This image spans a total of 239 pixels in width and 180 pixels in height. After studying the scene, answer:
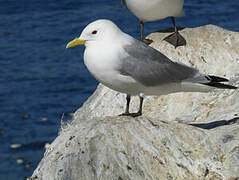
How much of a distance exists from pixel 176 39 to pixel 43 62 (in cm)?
991

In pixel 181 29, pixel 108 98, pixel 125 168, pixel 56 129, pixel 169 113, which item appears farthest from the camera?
pixel 56 129

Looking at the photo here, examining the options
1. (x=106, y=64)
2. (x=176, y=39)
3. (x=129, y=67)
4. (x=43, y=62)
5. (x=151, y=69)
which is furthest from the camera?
(x=43, y=62)

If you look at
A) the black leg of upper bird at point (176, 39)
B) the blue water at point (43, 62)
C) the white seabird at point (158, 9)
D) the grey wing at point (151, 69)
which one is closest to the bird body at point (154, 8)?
the white seabird at point (158, 9)

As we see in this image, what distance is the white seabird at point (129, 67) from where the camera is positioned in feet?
19.2

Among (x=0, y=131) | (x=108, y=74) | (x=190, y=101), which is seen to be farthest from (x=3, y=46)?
(x=108, y=74)

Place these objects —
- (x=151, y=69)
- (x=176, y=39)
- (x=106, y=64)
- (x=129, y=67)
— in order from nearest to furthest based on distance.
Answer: (x=106, y=64)
(x=129, y=67)
(x=151, y=69)
(x=176, y=39)

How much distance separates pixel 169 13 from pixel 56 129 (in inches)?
243

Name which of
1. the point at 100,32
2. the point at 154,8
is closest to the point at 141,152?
the point at 100,32

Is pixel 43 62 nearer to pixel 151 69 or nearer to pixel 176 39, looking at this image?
pixel 176 39

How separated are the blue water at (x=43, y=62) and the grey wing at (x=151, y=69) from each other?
695 centimetres

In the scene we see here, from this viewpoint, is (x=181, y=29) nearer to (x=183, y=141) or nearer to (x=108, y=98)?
(x=108, y=98)

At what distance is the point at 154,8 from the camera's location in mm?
8547

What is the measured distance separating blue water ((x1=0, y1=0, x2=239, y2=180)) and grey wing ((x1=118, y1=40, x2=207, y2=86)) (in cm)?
695

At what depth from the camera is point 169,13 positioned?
886cm
